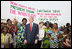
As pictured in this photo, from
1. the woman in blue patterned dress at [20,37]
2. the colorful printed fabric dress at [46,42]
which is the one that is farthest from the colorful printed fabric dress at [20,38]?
the colorful printed fabric dress at [46,42]

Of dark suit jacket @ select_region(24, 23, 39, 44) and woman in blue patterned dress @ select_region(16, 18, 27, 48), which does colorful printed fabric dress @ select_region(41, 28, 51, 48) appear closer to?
dark suit jacket @ select_region(24, 23, 39, 44)

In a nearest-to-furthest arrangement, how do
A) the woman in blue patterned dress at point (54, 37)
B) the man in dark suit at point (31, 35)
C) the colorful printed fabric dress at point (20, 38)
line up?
the man in dark suit at point (31, 35) → the colorful printed fabric dress at point (20, 38) → the woman in blue patterned dress at point (54, 37)

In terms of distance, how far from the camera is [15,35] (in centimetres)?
403

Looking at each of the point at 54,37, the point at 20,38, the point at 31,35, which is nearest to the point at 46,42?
the point at 54,37

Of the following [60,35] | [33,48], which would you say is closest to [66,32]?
[60,35]

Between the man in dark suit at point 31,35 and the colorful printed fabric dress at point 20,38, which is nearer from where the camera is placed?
the man in dark suit at point 31,35

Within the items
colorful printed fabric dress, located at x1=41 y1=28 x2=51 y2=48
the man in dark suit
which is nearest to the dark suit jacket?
the man in dark suit

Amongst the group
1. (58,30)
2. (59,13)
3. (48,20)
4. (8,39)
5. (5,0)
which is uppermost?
(5,0)

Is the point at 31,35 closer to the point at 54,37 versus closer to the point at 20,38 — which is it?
Result: the point at 20,38

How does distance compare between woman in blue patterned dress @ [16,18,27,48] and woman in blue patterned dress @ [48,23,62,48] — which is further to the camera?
woman in blue patterned dress @ [48,23,62,48]

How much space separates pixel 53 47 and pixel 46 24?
0.91 metres

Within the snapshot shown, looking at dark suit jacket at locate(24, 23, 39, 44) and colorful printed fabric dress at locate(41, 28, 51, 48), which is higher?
dark suit jacket at locate(24, 23, 39, 44)

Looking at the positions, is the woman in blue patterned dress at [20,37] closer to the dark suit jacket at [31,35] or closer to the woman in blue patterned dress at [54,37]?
the dark suit jacket at [31,35]

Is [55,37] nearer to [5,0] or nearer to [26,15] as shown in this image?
[26,15]
